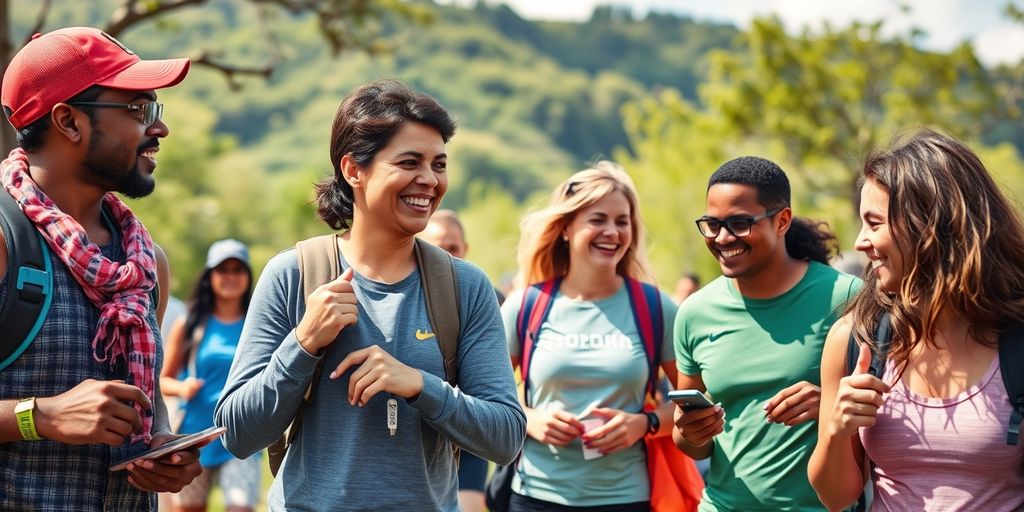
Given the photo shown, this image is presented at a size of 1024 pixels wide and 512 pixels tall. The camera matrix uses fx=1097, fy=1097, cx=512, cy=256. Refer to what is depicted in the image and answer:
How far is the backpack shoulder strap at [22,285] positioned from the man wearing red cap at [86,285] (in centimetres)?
2

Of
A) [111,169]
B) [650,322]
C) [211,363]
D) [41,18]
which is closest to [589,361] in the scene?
[650,322]

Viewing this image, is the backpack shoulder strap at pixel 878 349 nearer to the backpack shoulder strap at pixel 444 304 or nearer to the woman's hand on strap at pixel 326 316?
the backpack shoulder strap at pixel 444 304

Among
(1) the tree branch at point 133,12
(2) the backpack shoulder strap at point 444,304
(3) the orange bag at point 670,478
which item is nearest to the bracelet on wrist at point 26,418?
(2) the backpack shoulder strap at point 444,304

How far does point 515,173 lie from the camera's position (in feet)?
418

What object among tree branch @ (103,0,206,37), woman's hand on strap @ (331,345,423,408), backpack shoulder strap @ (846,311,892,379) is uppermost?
tree branch @ (103,0,206,37)

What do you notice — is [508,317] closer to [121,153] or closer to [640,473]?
[640,473]

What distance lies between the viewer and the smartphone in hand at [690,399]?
395cm

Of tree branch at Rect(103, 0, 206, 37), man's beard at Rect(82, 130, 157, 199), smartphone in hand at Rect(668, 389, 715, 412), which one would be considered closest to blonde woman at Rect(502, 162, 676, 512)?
smartphone in hand at Rect(668, 389, 715, 412)

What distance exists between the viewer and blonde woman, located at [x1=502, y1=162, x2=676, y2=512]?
5.24 m

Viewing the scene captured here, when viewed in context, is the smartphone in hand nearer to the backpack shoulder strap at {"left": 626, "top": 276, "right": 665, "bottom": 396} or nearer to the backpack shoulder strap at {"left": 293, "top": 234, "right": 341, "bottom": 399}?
the backpack shoulder strap at {"left": 626, "top": 276, "right": 665, "bottom": 396}

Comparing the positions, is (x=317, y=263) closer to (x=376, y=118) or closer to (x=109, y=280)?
(x=376, y=118)

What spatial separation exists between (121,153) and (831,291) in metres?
2.84

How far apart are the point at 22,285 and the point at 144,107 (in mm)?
690

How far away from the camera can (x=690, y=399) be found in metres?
4.02
